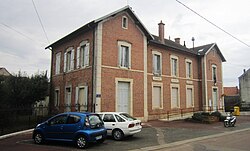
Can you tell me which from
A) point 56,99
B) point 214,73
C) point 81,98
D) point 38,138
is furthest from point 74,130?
point 214,73

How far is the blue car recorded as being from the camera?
10164mm

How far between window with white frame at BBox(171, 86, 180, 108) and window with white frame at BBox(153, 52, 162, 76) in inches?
104

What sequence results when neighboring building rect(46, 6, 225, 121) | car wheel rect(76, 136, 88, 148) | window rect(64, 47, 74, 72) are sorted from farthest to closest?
1. window rect(64, 47, 74, 72)
2. neighboring building rect(46, 6, 225, 121)
3. car wheel rect(76, 136, 88, 148)

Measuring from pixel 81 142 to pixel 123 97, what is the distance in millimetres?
9836

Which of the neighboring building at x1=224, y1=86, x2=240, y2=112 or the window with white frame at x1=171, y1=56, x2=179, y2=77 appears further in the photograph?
the neighboring building at x1=224, y1=86, x2=240, y2=112

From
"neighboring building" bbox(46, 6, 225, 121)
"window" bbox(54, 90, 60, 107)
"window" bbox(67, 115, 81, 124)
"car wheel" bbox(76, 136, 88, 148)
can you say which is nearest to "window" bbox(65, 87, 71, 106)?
"neighboring building" bbox(46, 6, 225, 121)

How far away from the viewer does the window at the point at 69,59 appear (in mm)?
21956

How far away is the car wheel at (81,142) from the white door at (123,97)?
29.7 feet

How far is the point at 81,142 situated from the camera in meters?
10.1

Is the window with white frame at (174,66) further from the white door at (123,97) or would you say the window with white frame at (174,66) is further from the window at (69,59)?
the window at (69,59)

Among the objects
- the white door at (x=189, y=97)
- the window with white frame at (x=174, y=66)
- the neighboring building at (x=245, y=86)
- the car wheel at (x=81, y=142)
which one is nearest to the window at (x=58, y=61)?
the window with white frame at (x=174, y=66)

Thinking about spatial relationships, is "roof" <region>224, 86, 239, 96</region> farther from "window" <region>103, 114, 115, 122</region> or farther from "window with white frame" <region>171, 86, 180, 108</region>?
"window" <region>103, 114, 115, 122</region>

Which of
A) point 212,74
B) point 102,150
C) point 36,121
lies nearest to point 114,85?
point 36,121

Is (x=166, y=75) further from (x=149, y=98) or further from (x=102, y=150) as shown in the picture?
(x=102, y=150)
